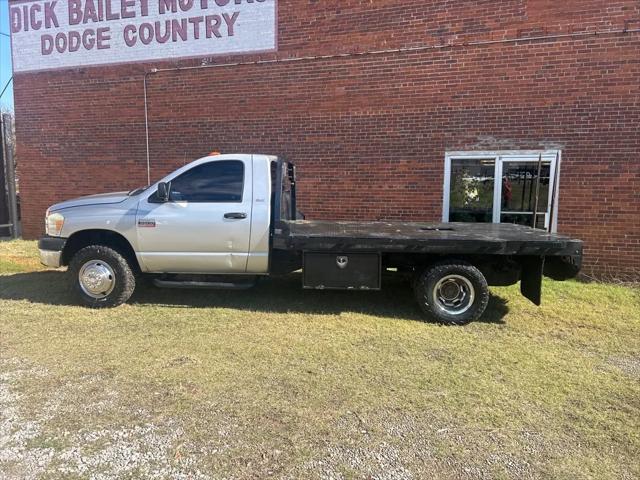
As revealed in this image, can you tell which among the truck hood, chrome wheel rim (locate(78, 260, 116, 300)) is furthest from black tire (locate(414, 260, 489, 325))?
the truck hood

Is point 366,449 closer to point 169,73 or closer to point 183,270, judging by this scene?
point 183,270

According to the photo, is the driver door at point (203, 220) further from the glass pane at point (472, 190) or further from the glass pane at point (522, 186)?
the glass pane at point (522, 186)

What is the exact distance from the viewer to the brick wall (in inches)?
308

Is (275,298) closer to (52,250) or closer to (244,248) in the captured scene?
(244,248)

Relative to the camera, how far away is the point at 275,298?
6434 millimetres

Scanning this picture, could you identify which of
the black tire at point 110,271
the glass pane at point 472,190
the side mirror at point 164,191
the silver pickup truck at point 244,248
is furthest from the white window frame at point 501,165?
the black tire at point 110,271

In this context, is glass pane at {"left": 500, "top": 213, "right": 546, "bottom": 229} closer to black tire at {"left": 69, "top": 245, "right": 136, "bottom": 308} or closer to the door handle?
the door handle

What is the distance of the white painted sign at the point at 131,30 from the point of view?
934 centimetres

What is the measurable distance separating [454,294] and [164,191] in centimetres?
368

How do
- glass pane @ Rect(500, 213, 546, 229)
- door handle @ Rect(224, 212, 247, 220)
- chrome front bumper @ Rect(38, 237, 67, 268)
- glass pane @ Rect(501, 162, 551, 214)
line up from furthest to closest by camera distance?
glass pane @ Rect(500, 213, 546, 229) < glass pane @ Rect(501, 162, 551, 214) < chrome front bumper @ Rect(38, 237, 67, 268) < door handle @ Rect(224, 212, 247, 220)

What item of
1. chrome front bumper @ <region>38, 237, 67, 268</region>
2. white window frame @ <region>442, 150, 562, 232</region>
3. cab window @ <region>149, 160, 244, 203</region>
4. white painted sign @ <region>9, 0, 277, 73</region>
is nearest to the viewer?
cab window @ <region>149, 160, 244, 203</region>

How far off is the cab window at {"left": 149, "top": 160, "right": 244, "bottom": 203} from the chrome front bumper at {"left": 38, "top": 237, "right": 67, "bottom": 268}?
131cm

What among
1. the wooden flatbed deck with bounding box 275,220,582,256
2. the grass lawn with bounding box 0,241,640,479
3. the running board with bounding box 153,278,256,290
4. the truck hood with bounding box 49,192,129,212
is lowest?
the grass lawn with bounding box 0,241,640,479

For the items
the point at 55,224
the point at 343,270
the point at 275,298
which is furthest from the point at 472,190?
the point at 55,224
